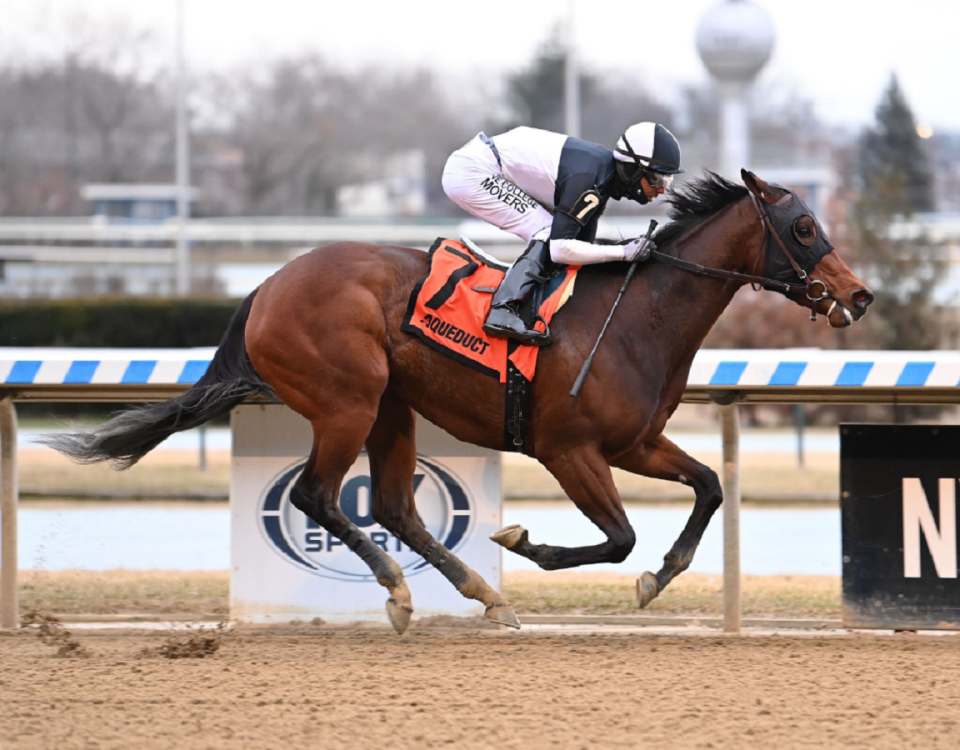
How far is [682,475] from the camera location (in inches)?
215

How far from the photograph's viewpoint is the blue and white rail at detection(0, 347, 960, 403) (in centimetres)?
551

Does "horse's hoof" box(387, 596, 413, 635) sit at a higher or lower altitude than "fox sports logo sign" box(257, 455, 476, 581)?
lower

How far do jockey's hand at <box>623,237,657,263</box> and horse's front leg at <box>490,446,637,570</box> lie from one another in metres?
0.84

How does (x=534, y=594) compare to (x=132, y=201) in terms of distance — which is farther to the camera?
(x=132, y=201)

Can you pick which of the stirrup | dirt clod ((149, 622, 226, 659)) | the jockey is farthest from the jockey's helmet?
dirt clod ((149, 622, 226, 659))

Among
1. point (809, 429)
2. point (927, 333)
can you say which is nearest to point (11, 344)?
point (809, 429)

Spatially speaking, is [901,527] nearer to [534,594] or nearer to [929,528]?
[929,528]

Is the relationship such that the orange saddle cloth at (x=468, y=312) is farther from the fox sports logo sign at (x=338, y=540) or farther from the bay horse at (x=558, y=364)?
the fox sports logo sign at (x=338, y=540)

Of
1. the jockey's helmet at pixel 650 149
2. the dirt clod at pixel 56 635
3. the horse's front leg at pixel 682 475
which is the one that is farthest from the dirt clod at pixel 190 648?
the jockey's helmet at pixel 650 149

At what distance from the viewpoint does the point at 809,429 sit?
19.7 meters

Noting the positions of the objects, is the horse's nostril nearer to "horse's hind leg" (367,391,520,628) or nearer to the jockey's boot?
the jockey's boot

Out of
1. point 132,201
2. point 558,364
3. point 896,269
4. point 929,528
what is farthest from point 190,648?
point 132,201

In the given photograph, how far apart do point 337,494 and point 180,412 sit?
2.65ft

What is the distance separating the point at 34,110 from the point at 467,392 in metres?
44.5
